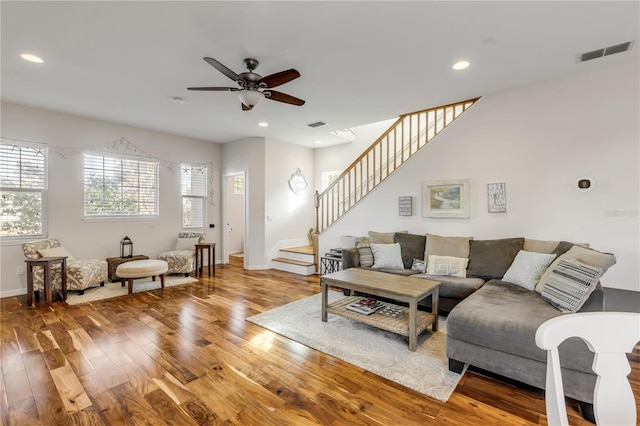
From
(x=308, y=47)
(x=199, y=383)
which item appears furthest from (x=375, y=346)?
(x=308, y=47)

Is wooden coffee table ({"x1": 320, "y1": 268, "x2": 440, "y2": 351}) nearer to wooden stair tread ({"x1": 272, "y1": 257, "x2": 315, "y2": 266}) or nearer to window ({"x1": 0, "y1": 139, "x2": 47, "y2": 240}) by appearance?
wooden stair tread ({"x1": 272, "y1": 257, "x2": 315, "y2": 266})

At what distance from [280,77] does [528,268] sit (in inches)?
131

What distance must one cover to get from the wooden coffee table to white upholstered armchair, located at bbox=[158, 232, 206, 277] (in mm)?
3514

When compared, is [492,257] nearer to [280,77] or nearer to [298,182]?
[280,77]

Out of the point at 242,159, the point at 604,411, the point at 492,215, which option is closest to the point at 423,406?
the point at 604,411

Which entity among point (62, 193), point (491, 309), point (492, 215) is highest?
point (62, 193)

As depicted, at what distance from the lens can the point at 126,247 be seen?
5.59 meters

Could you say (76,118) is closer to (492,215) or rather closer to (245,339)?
(245,339)

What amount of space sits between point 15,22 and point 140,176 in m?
3.58

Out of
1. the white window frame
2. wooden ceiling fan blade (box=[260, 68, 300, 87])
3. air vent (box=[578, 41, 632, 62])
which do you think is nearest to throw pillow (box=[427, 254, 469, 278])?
air vent (box=[578, 41, 632, 62])

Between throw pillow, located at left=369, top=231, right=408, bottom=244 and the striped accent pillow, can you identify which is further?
throw pillow, located at left=369, top=231, right=408, bottom=244

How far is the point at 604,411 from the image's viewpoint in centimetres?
85

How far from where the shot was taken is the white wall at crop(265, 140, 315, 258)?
6.56 meters

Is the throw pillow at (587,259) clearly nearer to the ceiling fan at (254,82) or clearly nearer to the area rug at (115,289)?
the ceiling fan at (254,82)
